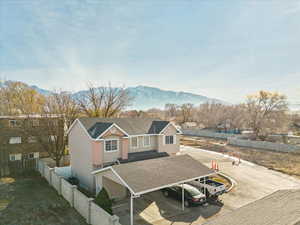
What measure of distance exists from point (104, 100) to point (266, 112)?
1433 inches

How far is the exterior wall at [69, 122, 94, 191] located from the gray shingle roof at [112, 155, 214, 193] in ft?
19.0

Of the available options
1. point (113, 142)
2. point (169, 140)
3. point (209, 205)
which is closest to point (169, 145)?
point (169, 140)

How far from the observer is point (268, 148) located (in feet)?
121

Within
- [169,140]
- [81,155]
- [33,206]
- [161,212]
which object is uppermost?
[169,140]

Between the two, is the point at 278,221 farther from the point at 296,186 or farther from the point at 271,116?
the point at 271,116

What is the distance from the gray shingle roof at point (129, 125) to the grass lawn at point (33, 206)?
21.7ft

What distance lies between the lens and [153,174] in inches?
564

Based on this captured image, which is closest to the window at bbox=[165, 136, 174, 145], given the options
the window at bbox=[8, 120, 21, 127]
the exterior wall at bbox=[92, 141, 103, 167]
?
the exterior wall at bbox=[92, 141, 103, 167]

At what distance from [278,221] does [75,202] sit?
43.2ft

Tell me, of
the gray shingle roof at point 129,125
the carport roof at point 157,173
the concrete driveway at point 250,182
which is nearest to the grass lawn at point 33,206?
the carport roof at point 157,173

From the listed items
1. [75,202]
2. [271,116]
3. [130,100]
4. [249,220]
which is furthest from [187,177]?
[271,116]

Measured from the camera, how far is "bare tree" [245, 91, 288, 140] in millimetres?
43138

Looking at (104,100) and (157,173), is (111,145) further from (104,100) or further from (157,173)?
(104,100)

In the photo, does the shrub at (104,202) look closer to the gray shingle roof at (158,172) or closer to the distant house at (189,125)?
the gray shingle roof at (158,172)
